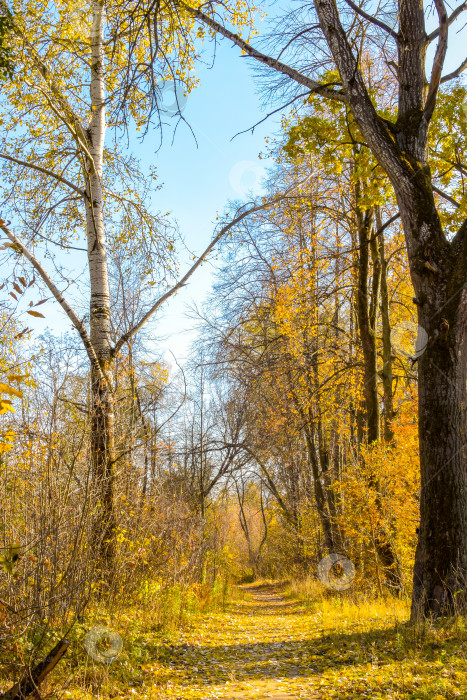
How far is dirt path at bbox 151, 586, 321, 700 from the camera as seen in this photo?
13.5ft

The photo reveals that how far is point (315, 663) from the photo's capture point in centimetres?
495

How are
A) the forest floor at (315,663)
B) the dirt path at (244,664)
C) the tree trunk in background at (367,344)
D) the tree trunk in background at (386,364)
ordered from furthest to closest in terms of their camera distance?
the tree trunk in background at (386,364), the tree trunk in background at (367,344), the dirt path at (244,664), the forest floor at (315,663)

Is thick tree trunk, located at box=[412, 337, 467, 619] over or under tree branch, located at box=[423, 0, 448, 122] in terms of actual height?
under

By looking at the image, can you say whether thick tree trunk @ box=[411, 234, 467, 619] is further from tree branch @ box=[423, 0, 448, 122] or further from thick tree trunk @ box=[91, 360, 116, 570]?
thick tree trunk @ box=[91, 360, 116, 570]

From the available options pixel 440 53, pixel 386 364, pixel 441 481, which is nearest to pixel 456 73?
pixel 440 53

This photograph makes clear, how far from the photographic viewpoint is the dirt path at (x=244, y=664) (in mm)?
4125

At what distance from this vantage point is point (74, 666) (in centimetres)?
404

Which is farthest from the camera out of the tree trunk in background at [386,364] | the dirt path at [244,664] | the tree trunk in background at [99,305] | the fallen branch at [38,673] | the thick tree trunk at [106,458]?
the tree trunk in background at [386,364]

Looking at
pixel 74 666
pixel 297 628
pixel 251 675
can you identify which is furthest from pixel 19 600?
pixel 297 628

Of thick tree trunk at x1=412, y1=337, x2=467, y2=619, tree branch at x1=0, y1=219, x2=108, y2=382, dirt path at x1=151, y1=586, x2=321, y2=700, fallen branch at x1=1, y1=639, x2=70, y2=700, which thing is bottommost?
dirt path at x1=151, y1=586, x2=321, y2=700

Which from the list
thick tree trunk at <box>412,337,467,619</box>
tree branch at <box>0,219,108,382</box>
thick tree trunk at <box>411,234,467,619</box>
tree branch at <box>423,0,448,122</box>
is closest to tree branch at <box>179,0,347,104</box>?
tree branch at <box>423,0,448,122</box>

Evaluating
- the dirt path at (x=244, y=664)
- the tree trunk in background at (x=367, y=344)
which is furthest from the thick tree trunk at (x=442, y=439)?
the tree trunk in background at (x=367, y=344)

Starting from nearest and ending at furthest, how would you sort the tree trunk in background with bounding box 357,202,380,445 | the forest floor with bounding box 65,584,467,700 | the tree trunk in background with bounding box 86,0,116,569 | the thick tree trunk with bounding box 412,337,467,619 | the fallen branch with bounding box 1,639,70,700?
the fallen branch with bounding box 1,639,70,700
the forest floor with bounding box 65,584,467,700
the thick tree trunk with bounding box 412,337,467,619
the tree trunk in background with bounding box 86,0,116,569
the tree trunk in background with bounding box 357,202,380,445

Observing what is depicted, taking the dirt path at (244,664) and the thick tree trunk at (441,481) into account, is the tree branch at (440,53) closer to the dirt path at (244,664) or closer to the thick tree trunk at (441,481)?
the thick tree trunk at (441,481)
